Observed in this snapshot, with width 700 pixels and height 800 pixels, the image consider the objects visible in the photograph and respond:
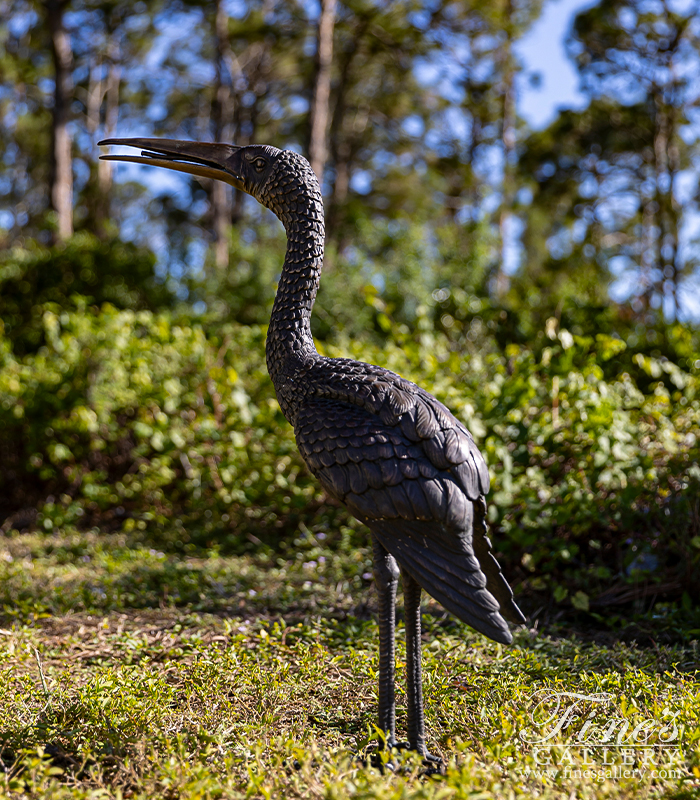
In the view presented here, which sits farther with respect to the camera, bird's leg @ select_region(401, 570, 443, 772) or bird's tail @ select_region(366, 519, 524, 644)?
bird's leg @ select_region(401, 570, 443, 772)

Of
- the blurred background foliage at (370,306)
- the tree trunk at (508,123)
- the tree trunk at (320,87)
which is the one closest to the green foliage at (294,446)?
the blurred background foliage at (370,306)

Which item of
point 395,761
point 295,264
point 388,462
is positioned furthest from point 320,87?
point 395,761

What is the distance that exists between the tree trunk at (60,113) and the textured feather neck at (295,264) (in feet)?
28.7

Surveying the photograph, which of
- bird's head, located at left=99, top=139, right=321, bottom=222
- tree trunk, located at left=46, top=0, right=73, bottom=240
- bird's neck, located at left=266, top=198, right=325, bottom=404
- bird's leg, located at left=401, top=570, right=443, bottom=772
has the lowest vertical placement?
bird's leg, located at left=401, top=570, right=443, bottom=772

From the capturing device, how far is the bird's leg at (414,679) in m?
2.10

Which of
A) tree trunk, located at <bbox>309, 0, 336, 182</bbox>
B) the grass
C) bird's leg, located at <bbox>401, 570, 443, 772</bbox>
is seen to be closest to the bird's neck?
bird's leg, located at <bbox>401, 570, 443, 772</bbox>

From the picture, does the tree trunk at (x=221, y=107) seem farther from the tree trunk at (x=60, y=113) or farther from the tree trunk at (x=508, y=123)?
the tree trunk at (x=508, y=123)

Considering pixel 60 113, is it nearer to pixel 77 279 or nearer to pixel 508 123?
pixel 77 279

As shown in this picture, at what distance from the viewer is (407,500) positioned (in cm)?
200

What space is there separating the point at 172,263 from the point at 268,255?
4.56ft

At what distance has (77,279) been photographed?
9.13 meters

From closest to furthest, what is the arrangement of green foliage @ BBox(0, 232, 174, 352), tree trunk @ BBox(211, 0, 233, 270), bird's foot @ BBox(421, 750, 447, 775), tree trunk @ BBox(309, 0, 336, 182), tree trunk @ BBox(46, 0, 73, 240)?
bird's foot @ BBox(421, 750, 447, 775)
green foliage @ BBox(0, 232, 174, 352)
tree trunk @ BBox(309, 0, 336, 182)
tree trunk @ BBox(46, 0, 73, 240)
tree trunk @ BBox(211, 0, 233, 270)

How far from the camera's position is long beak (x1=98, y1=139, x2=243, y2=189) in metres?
2.44

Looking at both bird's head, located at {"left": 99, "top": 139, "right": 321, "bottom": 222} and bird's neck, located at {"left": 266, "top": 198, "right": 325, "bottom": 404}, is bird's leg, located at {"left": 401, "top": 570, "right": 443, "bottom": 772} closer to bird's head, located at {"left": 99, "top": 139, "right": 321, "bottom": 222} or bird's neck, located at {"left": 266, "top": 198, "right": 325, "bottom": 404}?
bird's neck, located at {"left": 266, "top": 198, "right": 325, "bottom": 404}
